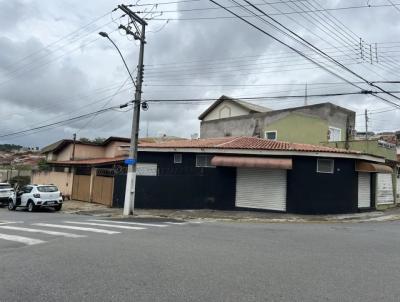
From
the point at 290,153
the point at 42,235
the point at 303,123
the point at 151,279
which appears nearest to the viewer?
the point at 151,279

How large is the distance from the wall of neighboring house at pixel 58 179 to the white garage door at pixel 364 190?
20.9m

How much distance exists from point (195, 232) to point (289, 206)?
990 cm

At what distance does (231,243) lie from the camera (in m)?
11.5

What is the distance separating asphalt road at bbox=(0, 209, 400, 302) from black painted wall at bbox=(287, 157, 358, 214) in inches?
365

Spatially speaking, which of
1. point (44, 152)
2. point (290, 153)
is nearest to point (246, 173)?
point (290, 153)

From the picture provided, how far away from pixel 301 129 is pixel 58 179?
20.4 metres

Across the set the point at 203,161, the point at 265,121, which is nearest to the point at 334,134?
the point at 265,121

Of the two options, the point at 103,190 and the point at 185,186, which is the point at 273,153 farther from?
the point at 103,190

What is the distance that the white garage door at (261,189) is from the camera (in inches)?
910

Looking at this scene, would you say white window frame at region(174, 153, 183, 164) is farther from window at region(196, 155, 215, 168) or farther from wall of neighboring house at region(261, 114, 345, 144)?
wall of neighboring house at region(261, 114, 345, 144)

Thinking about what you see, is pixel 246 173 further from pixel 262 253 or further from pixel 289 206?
pixel 262 253

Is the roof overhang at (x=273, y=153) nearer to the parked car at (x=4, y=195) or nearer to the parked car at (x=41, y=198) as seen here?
the parked car at (x=41, y=198)

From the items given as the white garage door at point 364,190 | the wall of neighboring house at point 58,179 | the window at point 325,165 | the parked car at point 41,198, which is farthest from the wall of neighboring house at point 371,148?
the wall of neighboring house at point 58,179

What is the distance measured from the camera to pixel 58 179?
36.5 m
